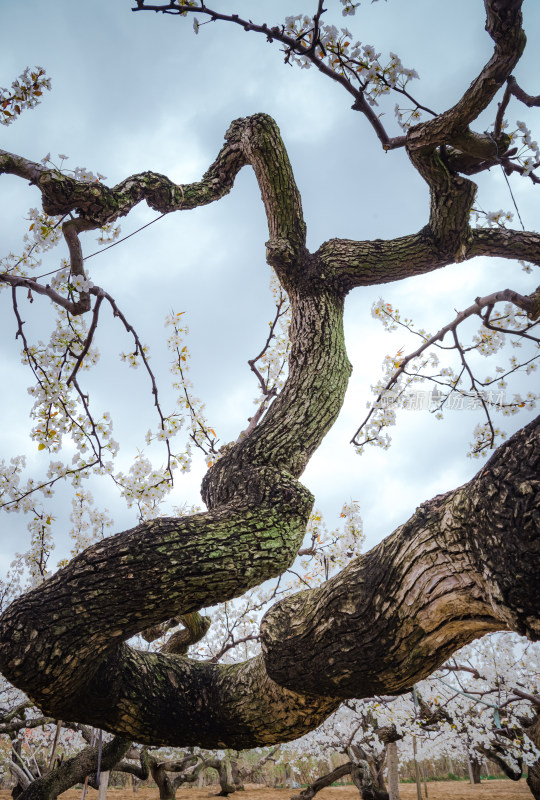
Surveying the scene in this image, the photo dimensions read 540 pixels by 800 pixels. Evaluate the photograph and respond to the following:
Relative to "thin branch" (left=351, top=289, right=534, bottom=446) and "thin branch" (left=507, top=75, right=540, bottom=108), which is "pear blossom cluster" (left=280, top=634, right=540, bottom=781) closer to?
"thin branch" (left=351, top=289, right=534, bottom=446)

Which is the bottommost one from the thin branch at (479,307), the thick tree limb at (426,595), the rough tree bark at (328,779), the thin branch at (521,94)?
the rough tree bark at (328,779)

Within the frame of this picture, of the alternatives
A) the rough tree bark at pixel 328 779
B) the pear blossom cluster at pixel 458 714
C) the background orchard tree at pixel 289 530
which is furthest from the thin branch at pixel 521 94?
the rough tree bark at pixel 328 779

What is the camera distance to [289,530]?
199cm

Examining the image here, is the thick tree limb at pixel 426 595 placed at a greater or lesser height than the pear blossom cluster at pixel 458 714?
greater

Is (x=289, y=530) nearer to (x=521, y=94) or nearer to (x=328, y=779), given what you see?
(x=521, y=94)

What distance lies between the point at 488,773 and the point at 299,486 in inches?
1033

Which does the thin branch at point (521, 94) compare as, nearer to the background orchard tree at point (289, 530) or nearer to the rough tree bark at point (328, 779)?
the background orchard tree at point (289, 530)

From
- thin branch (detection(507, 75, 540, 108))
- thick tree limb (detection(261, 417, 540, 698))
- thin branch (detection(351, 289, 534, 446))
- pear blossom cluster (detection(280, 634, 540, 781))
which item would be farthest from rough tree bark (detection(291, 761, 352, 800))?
thin branch (detection(507, 75, 540, 108))


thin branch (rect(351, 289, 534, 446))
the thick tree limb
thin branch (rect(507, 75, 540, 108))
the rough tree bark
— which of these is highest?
thin branch (rect(507, 75, 540, 108))

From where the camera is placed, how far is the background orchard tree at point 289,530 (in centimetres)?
136

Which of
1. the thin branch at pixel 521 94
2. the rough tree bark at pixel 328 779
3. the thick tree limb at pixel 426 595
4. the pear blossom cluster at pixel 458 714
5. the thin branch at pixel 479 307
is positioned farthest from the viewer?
the rough tree bark at pixel 328 779

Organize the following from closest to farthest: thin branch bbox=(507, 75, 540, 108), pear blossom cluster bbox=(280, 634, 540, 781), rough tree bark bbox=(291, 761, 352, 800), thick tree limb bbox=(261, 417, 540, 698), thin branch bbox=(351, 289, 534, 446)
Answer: thick tree limb bbox=(261, 417, 540, 698)
thin branch bbox=(507, 75, 540, 108)
thin branch bbox=(351, 289, 534, 446)
pear blossom cluster bbox=(280, 634, 540, 781)
rough tree bark bbox=(291, 761, 352, 800)

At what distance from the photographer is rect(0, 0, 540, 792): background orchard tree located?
4.45 ft

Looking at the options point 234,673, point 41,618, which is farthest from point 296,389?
point 41,618
